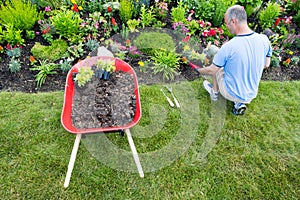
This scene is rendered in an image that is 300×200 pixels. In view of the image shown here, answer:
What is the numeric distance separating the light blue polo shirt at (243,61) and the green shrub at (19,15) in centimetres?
270

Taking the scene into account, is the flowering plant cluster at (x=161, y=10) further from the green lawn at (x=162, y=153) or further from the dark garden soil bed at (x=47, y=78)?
the green lawn at (x=162, y=153)

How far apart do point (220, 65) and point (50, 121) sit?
2.10m

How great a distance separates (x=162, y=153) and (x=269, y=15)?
2.98 m

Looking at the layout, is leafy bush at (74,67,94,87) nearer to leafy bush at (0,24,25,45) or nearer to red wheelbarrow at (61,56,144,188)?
red wheelbarrow at (61,56,144,188)

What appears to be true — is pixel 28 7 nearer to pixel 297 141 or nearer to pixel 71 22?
pixel 71 22

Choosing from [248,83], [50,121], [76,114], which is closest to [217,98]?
[248,83]

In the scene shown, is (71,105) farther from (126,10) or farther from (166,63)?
(126,10)

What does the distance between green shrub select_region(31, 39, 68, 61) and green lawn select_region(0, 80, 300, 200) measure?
62 centimetres

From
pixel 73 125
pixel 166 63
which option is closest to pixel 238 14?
pixel 166 63

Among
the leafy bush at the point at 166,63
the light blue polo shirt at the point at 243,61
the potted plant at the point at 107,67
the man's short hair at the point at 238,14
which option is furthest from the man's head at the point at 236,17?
the potted plant at the point at 107,67

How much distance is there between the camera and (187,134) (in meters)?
3.28

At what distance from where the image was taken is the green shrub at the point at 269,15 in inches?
172

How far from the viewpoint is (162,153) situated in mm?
3100

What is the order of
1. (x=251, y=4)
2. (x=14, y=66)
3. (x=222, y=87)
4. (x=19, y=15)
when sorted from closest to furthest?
(x=222, y=87) → (x=14, y=66) → (x=19, y=15) → (x=251, y=4)
